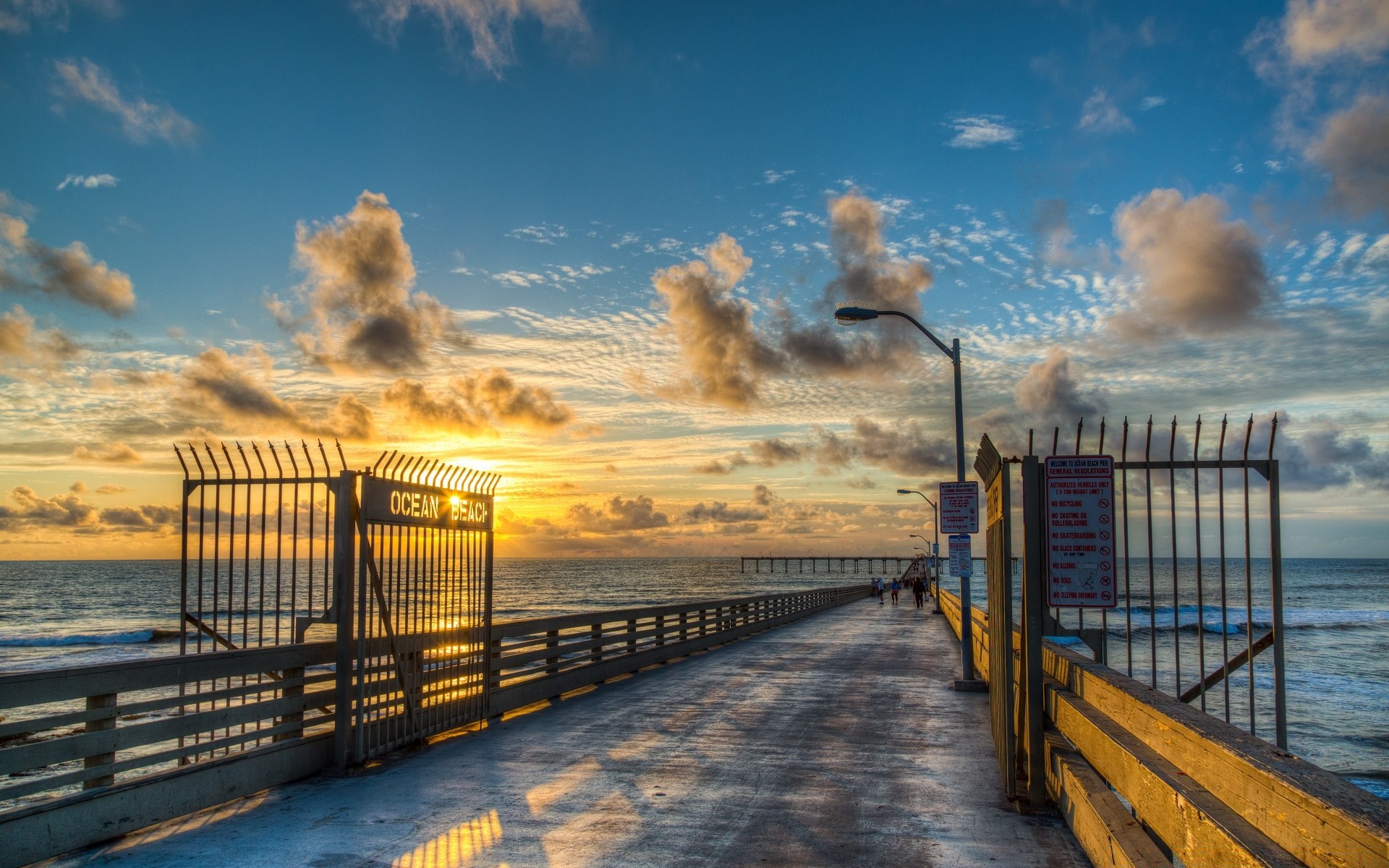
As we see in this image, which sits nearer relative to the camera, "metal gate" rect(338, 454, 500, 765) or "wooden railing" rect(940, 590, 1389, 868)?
"wooden railing" rect(940, 590, 1389, 868)

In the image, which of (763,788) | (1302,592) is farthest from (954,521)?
(1302,592)

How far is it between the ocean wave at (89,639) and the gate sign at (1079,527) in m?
55.6

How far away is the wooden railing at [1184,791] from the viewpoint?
2936 millimetres

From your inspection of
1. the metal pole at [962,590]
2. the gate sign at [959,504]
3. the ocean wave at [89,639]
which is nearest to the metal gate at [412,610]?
the metal pole at [962,590]

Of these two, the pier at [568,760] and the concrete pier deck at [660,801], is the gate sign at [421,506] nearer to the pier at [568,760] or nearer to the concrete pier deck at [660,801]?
the pier at [568,760]

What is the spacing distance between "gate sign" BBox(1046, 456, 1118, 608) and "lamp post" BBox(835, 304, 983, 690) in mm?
9216

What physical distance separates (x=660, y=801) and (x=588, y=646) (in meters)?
8.82

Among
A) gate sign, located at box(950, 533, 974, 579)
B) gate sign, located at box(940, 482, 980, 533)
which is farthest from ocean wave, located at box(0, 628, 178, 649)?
gate sign, located at box(940, 482, 980, 533)

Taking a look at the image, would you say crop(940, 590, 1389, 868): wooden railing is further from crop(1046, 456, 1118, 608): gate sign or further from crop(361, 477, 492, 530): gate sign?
crop(361, 477, 492, 530): gate sign

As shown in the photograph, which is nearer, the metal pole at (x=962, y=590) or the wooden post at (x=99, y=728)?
the wooden post at (x=99, y=728)

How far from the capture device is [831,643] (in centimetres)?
2588

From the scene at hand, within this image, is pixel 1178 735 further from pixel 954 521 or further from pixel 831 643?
pixel 831 643

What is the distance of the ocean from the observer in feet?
70.1

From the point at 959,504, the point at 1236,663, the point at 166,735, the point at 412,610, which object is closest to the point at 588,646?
the point at 412,610
